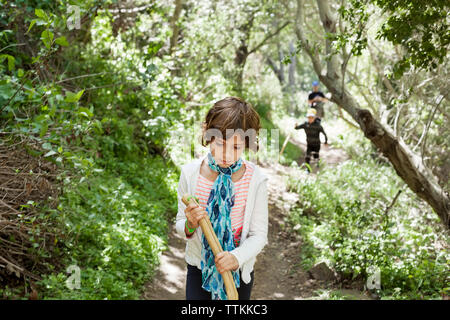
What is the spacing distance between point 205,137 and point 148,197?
18.0 ft

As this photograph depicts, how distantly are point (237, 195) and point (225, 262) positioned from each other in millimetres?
353

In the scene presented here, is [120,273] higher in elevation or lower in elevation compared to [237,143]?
lower

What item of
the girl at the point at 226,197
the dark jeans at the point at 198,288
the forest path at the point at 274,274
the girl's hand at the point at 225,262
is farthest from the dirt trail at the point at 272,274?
the girl's hand at the point at 225,262

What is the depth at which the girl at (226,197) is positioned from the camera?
6.83 ft

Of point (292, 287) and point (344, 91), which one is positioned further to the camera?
point (292, 287)

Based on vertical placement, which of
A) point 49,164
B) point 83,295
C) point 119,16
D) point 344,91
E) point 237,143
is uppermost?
point 119,16

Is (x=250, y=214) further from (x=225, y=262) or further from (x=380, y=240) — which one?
(x=380, y=240)

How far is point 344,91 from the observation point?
571cm

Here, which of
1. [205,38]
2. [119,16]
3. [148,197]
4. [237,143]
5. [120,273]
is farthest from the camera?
[205,38]

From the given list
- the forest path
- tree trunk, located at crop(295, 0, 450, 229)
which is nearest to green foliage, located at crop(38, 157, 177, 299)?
the forest path

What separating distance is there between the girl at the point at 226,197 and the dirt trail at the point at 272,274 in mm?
3122

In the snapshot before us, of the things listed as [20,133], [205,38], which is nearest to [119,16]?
[205,38]

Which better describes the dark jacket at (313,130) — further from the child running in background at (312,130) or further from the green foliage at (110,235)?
the green foliage at (110,235)

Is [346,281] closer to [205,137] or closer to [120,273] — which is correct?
[120,273]
